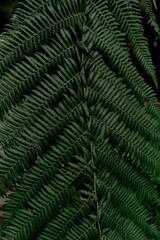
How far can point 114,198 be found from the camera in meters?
1.16

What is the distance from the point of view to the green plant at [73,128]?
105 cm

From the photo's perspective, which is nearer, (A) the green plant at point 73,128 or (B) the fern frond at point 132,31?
(A) the green plant at point 73,128

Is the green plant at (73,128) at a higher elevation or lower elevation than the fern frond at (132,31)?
lower

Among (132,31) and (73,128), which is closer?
(73,128)

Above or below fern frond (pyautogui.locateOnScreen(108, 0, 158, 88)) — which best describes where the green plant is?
below

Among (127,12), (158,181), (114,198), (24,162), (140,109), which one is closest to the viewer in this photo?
(24,162)

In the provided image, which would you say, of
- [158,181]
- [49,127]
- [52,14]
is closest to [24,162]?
[49,127]

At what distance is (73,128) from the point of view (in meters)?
1.14

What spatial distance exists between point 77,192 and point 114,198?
0.14 meters

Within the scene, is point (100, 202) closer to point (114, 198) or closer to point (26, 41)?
point (114, 198)

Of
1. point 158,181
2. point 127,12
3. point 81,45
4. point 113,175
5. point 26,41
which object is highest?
point 127,12

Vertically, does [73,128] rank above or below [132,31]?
below

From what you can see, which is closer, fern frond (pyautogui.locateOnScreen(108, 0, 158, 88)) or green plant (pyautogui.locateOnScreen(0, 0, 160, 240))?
green plant (pyautogui.locateOnScreen(0, 0, 160, 240))

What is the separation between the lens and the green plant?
1052 mm
